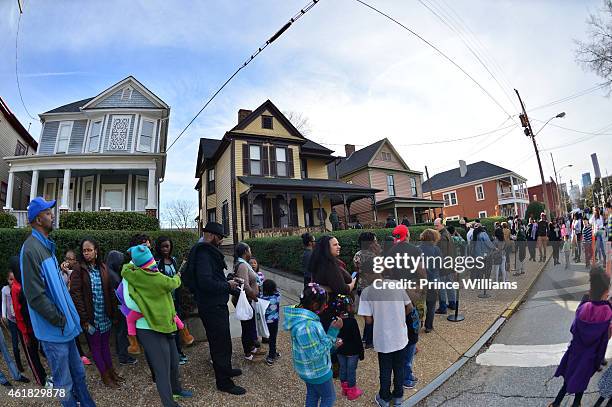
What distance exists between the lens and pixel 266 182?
18062 mm

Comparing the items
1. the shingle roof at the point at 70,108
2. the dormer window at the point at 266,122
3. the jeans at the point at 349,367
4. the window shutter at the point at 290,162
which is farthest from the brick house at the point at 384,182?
the jeans at the point at 349,367

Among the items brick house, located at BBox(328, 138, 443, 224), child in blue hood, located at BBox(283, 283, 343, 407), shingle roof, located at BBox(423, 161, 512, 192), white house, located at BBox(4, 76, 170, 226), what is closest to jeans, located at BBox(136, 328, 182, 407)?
child in blue hood, located at BBox(283, 283, 343, 407)

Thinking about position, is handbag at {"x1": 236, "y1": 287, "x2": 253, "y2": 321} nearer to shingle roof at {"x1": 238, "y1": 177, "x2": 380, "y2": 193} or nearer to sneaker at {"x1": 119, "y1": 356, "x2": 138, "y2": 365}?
sneaker at {"x1": 119, "y1": 356, "x2": 138, "y2": 365}

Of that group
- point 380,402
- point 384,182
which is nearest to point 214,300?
point 380,402

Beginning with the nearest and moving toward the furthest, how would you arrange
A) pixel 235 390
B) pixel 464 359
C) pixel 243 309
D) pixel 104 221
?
1. pixel 235 390
2. pixel 243 309
3. pixel 464 359
4. pixel 104 221

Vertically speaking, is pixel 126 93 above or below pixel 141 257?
above

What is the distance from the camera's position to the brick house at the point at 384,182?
1048 inches

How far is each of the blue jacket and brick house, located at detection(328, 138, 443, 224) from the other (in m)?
23.2

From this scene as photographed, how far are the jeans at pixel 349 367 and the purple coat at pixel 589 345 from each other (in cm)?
210

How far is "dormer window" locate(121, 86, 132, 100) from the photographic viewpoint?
60.6ft

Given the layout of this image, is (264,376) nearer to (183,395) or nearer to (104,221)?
(183,395)

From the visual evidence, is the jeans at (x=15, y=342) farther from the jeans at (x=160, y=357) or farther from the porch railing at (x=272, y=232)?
the porch railing at (x=272, y=232)

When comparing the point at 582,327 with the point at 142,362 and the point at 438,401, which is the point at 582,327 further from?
the point at 142,362

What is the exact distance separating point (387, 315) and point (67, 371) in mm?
3157
